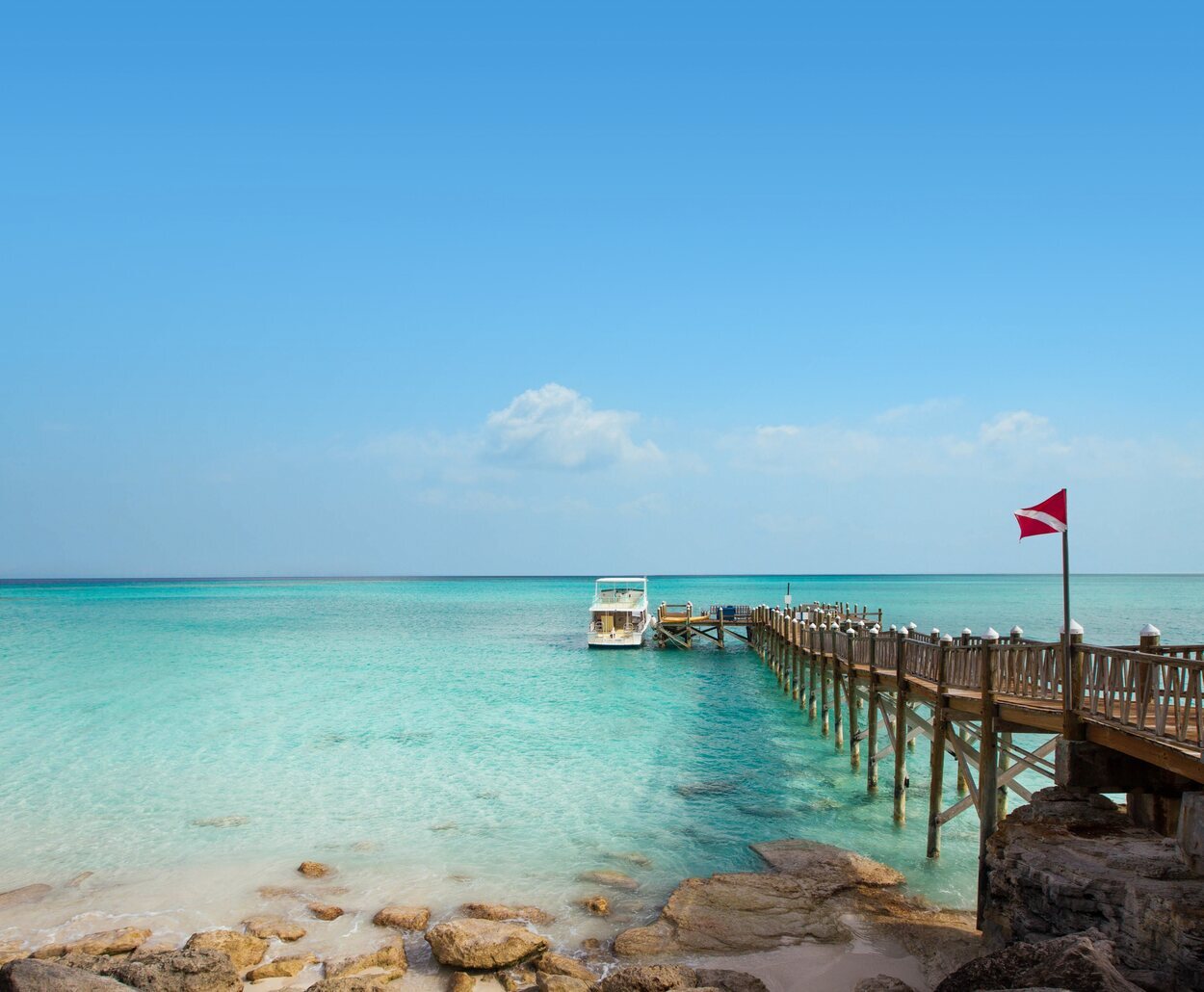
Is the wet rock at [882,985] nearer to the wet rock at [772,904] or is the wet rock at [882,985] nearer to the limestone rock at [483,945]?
the wet rock at [772,904]

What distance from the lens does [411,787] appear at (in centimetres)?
1964

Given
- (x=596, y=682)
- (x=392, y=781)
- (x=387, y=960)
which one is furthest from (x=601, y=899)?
(x=596, y=682)

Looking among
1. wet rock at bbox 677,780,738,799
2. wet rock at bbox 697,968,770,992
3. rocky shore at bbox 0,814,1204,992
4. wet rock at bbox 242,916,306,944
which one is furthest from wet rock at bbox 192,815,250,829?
wet rock at bbox 697,968,770,992

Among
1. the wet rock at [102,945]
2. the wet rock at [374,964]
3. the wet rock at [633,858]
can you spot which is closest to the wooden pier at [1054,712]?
the wet rock at [633,858]

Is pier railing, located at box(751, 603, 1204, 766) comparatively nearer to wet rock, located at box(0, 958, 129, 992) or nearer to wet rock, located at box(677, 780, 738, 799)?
wet rock, located at box(677, 780, 738, 799)

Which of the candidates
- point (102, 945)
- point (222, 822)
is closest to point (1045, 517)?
point (102, 945)

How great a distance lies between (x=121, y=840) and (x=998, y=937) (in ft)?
49.9

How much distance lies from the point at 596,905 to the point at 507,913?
1.31 m

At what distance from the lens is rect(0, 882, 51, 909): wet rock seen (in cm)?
1303

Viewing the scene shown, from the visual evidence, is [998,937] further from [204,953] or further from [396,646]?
[396,646]

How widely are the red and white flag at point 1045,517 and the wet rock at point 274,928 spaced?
11.3 m

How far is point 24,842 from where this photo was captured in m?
15.9

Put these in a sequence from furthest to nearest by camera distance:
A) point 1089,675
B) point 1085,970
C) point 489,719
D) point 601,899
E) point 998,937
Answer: point 489,719 < point 601,899 < point 1089,675 < point 998,937 < point 1085,970

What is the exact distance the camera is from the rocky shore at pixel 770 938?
7.32 meters
